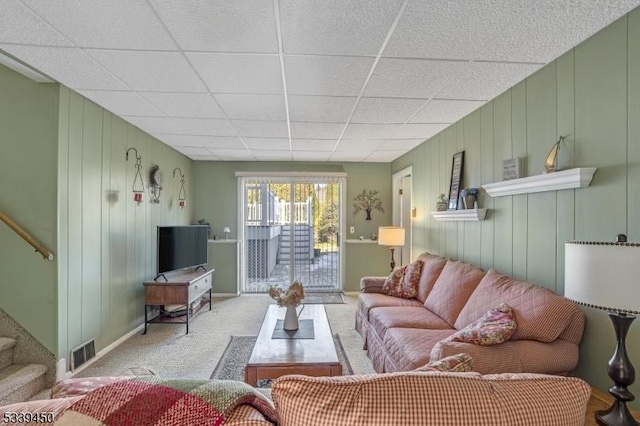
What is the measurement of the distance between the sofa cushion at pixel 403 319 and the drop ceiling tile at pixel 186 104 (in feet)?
8.15

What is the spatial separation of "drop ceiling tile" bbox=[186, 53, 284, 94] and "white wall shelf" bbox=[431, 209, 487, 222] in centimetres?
206

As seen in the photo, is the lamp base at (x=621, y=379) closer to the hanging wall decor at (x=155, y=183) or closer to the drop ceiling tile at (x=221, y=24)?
the drop ceiling tile at (x=221, y=24)

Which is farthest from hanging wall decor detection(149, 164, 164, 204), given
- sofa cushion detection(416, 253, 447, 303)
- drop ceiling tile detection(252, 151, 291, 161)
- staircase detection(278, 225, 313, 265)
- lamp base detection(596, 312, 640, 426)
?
lamp base detection(596, 312, 640, 426)

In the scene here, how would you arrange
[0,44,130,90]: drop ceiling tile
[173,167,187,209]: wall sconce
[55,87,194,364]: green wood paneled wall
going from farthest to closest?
[173,167,187,209]: wall sconce < [55,87,194,364]: green wood paneled wall < [0,44,130,90]: drop ceiling tile

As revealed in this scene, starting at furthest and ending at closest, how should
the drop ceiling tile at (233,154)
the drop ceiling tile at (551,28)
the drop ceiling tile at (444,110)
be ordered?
the drop ceiling tile at (233,154) → the drop ceiling tile at (444,110) → the drop ceiling tile at (551,28)

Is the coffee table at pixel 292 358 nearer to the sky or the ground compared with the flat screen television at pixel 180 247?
nearer to the ground

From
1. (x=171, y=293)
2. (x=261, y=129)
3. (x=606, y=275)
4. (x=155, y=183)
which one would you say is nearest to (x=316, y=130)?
(x=261, y=129)

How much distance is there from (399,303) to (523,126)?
198 cm

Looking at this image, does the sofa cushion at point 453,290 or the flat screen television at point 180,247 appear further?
the flat screen television at point 180,247

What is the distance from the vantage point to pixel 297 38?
1.85 m

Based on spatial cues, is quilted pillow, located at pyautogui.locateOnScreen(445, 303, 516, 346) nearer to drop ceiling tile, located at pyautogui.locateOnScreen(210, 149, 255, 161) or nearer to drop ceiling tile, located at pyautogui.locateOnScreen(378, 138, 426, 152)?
drop ceiling tile, located at pyautogui.locateOnScreen(378, 138, 426, 152)

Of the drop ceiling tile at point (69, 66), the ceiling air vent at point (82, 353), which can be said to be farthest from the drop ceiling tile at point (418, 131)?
the ceiling air vent at point (82, 353)

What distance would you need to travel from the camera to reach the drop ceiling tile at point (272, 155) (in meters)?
5.02

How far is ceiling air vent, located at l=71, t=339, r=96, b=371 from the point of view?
273cm
